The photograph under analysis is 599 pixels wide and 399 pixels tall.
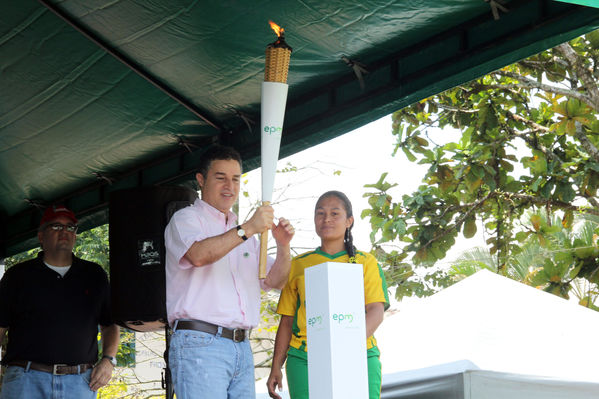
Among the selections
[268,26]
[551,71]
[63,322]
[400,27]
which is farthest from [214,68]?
[551,71]

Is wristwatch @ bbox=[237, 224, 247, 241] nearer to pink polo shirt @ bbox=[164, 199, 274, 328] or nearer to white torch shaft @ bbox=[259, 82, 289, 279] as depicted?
white torch shaft @ bbox=[259, 82, 289, 279]

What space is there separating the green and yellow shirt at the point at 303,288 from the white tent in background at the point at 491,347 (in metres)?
0.95

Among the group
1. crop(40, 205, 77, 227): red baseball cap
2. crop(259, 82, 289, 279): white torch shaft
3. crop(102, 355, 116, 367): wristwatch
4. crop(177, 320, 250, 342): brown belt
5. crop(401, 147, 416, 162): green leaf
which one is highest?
crop(401, 147, 416, 162): green leaf

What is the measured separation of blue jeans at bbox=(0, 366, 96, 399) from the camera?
12.1 ft

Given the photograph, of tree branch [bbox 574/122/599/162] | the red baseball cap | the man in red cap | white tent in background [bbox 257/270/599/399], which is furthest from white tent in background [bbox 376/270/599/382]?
tree branch [bbox 574/122/599/162]

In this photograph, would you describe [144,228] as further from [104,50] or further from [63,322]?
[104,50]

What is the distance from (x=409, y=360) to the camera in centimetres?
392

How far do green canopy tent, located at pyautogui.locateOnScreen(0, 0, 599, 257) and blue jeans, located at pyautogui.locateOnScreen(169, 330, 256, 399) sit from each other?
1.39 m

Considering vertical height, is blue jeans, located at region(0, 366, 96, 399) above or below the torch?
below

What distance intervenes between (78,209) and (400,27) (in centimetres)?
285

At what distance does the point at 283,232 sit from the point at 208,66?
125 centimetres

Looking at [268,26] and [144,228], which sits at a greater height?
[268,26]

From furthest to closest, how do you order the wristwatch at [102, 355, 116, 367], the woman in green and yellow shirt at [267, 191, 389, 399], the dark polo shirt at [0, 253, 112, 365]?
the wristwatch at [102, 355, 116, 367] → the dark polo shirt at [0, 253, 112, 365] → the woman in green and yellow shirt at [267, 191, 389, 399]

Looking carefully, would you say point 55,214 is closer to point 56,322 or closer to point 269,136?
point 56,322
